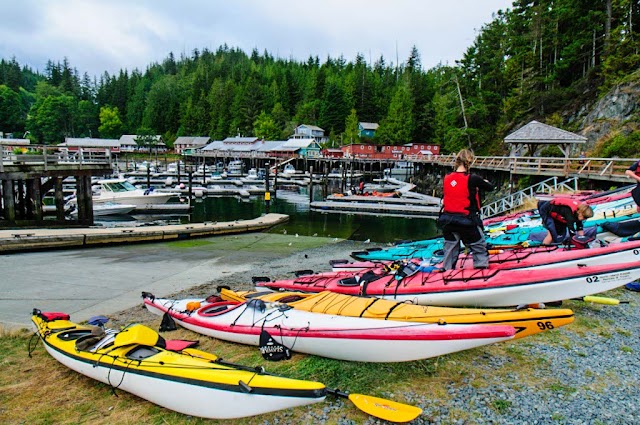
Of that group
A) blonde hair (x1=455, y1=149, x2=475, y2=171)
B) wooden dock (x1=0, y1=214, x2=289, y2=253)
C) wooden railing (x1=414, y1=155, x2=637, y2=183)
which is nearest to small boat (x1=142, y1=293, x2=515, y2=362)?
blonde hair (x1=455, y1=149, x2=475, y2=171)

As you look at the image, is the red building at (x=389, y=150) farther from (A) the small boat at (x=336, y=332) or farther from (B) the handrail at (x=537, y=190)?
(A) the small boat at (x=336, y=332)

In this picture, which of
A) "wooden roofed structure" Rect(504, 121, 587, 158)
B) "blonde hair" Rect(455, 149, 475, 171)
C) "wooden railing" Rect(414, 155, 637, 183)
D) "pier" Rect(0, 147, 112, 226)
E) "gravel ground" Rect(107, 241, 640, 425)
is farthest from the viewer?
"wooden roofed structure" Rect(504, 121, 587, 158)

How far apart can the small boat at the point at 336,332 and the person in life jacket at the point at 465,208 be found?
2396mm

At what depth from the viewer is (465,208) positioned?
6660 mm

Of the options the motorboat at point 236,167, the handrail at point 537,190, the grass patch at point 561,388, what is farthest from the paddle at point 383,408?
the motorboat at point 236,167

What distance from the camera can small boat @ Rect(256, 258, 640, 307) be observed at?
20.9 feet

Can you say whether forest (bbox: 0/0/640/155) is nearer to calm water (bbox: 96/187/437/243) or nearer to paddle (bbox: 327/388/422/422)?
calm water (bbox: 96/187/437/243)

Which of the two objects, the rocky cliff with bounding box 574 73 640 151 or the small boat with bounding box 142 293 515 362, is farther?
the rocky cliff with bounding box 574 73 640 151

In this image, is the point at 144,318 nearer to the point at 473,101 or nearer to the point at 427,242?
the point at 427,242

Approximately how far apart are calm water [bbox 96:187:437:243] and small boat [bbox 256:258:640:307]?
1313 cm

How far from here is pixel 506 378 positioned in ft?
17.2

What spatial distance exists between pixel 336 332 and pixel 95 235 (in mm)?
15272

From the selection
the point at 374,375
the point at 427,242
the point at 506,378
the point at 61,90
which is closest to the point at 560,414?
the point at 506,378

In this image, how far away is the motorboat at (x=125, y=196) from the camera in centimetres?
2967
